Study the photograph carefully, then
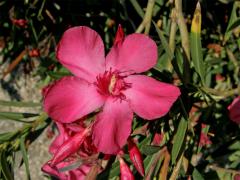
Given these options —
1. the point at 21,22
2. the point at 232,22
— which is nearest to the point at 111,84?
the point at 232,22

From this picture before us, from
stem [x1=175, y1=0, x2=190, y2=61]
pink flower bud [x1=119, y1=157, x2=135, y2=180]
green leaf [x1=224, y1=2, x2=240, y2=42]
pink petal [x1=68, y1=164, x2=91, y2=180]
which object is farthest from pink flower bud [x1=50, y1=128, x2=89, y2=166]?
green leaf [x1=224, y1=2, x2=240, y2=42]

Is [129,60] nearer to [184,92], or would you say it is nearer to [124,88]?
[124,88]

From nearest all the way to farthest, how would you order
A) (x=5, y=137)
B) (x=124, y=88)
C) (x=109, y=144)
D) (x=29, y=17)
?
(x=109, y=144) < (x=124, y=88) < (x=5, y=137) < (x=29, y=17)

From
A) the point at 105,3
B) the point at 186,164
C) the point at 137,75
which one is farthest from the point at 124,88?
the point at 105,3

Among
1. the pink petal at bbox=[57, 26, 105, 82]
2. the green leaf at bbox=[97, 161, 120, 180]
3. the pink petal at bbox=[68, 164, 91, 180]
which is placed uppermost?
the pink petal at bbox=[57, 26, 105, 82]

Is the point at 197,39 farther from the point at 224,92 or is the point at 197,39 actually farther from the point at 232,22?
the point at 232,22

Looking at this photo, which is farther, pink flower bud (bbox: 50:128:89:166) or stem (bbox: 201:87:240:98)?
stem (bbox: 201:87:240:98)

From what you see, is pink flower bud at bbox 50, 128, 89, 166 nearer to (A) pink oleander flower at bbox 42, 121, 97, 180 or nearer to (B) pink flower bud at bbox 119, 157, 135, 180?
(A) pink oleander flower at bbox 42, 121, 97, 180

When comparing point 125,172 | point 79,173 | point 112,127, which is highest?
point 112,127
